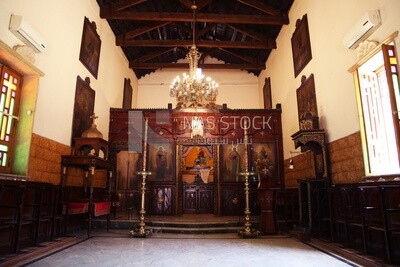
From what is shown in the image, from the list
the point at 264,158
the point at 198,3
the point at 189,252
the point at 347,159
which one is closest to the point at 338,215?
the point at 347,159

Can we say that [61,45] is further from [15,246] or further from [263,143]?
[263,143]

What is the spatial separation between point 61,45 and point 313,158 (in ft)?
20.8

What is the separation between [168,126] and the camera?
31.7ft

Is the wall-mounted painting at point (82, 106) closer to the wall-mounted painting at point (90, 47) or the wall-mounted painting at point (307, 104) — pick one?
the wall-mounted painting at point (90, 47)

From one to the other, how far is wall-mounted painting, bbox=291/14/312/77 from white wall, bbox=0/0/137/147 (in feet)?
19.3

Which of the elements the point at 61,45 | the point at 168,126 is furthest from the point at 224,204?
the point at 61,45

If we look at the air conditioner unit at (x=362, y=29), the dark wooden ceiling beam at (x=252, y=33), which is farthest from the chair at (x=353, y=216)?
the dark wooden ceiling beam at (x=252, y=33)

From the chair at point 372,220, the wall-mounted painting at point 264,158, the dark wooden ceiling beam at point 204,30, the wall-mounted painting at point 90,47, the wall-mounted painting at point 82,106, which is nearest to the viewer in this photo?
the chair at point 372,220

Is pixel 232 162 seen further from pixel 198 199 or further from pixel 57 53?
A: pixel 57 53

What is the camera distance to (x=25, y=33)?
4.52 m

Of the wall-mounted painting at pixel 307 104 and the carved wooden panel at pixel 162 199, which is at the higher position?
the wall-mounted painting at pixel 307 104

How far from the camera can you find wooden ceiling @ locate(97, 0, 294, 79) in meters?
8.81

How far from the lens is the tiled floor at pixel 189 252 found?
3.86 m

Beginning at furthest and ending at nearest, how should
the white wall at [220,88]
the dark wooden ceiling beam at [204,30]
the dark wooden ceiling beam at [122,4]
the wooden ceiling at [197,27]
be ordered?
the white wall at [220,88] → the dark wooden ceiling beam at [204,30] → the wooden ceiling at [197,27] → the dark wooden ceiling beam at [122,4]
